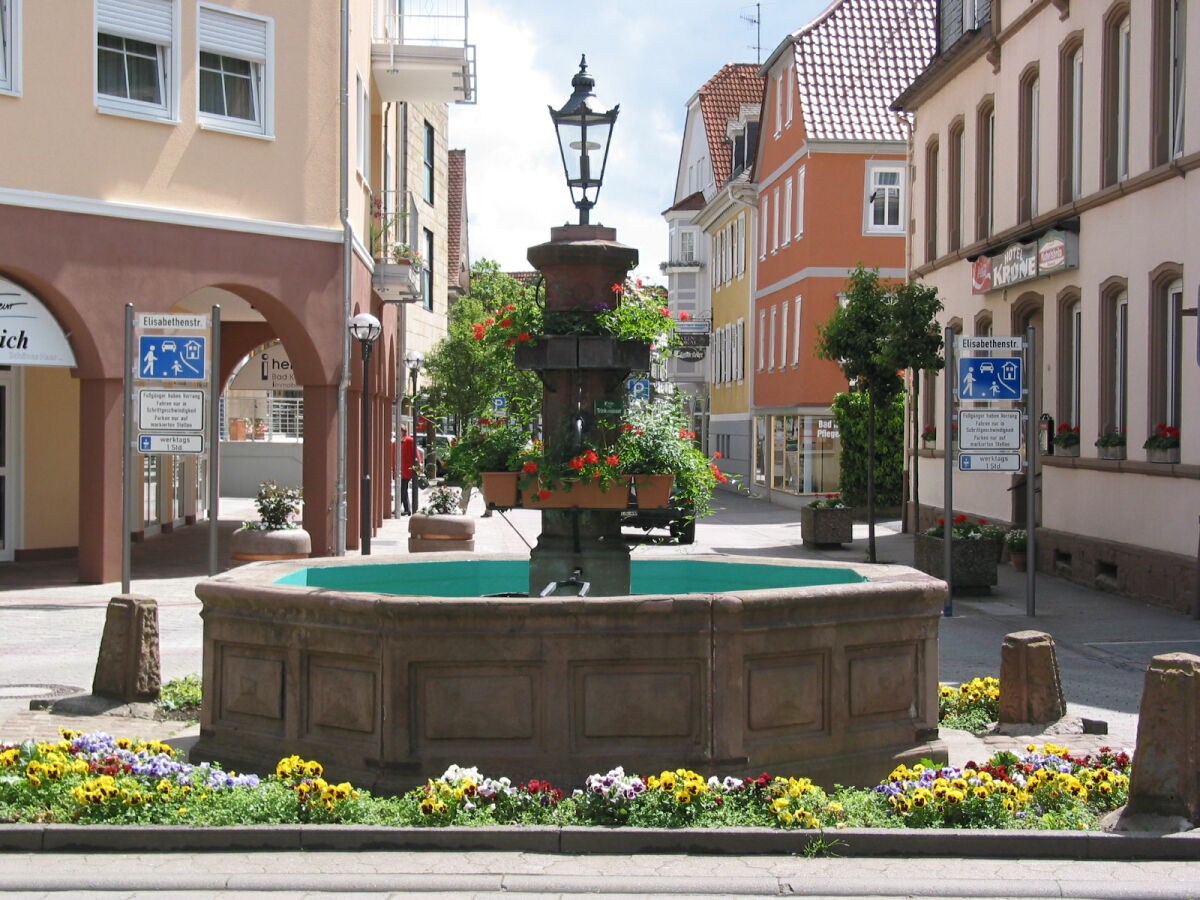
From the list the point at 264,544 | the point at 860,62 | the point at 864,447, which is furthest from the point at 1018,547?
the point at 860,62

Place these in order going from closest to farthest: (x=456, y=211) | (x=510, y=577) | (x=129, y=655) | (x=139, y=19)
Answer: (x=129, y=655), (x=510, y=577), (x=139, y=19), (x=456, y=211)

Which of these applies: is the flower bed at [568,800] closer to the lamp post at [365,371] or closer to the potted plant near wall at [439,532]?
the lamp post at [365,371]

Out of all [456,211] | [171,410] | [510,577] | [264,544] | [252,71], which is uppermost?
[456,211]

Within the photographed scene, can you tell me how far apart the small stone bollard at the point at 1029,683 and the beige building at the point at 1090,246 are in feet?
22.3

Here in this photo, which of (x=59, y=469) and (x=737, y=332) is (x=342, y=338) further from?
(x=737, y=332)

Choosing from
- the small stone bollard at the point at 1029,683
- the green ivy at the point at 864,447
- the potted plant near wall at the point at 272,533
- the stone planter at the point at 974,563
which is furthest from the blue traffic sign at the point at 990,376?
the green ivy at the point at 864,447

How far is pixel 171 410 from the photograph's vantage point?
1321cm

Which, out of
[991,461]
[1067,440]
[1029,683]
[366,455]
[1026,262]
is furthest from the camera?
[366,455]

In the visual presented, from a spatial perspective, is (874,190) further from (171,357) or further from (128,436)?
(128,436)

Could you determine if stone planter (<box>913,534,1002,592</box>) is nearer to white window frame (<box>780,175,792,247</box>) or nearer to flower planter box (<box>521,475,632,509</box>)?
flower planter box (<box>521,475,632,509</box>)

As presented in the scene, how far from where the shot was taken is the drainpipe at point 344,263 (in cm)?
2152

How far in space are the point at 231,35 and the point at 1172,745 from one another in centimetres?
1688

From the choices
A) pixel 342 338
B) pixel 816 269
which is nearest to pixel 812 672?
pixel 342 338

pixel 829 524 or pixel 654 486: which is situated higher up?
pixel 654 486
